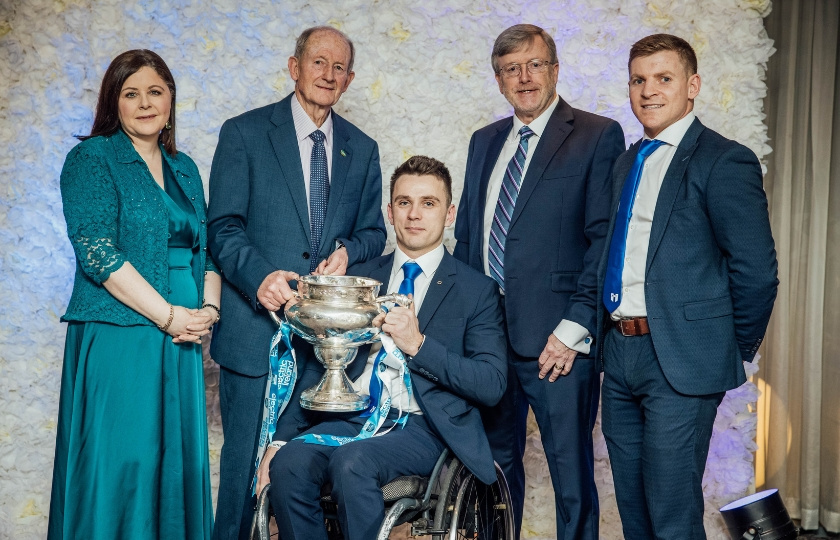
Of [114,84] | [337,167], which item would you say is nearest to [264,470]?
[337,167]

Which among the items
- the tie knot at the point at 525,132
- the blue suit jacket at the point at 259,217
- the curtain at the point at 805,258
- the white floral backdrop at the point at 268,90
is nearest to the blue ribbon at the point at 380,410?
the blue suit jacket at the point at 259,217

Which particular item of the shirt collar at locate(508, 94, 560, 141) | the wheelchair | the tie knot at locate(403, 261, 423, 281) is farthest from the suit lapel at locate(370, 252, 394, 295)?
the shirt collar at locate(508, 94, 560, 141)

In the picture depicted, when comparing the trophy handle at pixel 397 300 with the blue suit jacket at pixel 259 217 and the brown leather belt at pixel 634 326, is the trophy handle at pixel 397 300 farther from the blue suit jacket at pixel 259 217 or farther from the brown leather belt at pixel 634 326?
the brown leather belt at pixel 634 326

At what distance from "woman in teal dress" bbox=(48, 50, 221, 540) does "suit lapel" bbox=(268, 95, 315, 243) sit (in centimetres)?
40

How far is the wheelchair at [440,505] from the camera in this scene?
8.40 feet

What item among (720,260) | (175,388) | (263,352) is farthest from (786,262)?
(175,388)

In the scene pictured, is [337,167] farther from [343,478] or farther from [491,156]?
[343,478]

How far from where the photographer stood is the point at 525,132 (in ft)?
11.0

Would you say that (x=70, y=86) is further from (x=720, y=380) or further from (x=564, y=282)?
(x=720, y=380)

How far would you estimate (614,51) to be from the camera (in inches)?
166

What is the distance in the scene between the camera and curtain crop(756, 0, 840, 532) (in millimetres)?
4504

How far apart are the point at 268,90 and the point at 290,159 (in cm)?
110

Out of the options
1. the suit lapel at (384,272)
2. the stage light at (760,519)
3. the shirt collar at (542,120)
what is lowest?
the stage light at (760,519)

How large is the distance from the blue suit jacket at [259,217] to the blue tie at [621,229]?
950mm
